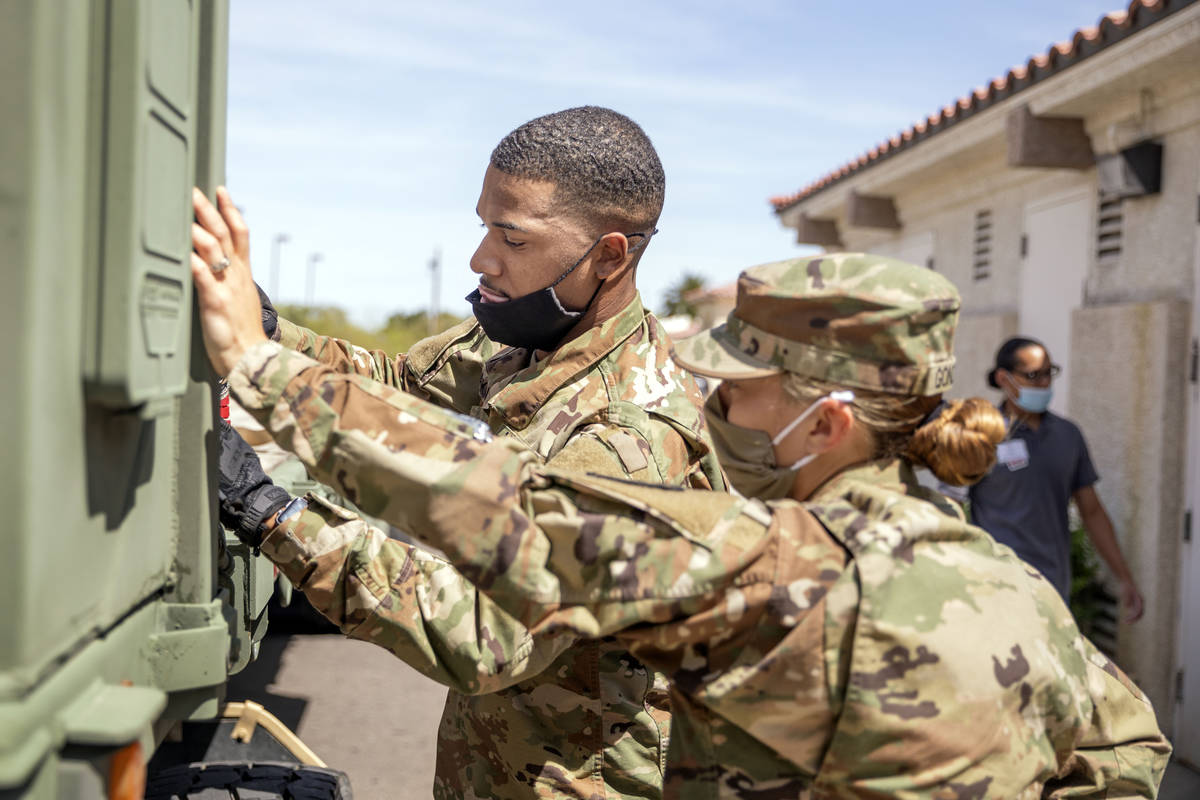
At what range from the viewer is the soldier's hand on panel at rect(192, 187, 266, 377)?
1.51 metres

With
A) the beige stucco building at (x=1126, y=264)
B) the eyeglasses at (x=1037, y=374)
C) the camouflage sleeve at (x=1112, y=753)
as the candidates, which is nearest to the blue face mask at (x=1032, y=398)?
the eyeglasses at (x=1037, y=374)

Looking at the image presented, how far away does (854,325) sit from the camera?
152 centimetres

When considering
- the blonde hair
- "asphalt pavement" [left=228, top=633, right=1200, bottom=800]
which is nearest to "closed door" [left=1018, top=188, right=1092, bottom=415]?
"asphalt pavement" [left=228, top=633, right=1200, bottom=800]

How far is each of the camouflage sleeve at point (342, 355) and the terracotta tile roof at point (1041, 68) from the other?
3.77m

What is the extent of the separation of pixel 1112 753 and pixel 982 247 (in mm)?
6542

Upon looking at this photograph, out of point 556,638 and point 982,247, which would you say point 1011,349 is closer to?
point 982,247

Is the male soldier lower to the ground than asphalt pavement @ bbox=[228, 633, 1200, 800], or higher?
higher

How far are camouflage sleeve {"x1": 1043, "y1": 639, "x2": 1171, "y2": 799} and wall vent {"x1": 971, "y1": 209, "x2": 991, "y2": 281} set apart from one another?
6.34 m

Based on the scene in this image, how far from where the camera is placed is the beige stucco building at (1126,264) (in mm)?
5176

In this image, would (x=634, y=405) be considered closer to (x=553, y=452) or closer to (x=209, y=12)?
(x=553, y=452)

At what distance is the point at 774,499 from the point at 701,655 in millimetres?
322

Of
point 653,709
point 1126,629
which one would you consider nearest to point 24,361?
point 653,709

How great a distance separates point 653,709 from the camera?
6.75 feet

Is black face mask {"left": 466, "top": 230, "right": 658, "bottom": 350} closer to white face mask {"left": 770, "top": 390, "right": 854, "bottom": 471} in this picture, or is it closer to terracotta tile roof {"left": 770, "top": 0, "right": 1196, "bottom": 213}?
white face mask {"left": 770, "top": 390, "right": 854, "bottom": 471}
